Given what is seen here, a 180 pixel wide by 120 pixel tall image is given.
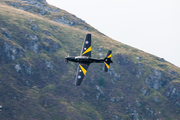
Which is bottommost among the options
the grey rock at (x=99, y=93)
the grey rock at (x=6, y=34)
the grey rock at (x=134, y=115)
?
the grey rock at (x=134, y=115)

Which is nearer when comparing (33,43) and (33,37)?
(33,43)

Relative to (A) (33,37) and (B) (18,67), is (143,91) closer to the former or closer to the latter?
(B) (18,67)

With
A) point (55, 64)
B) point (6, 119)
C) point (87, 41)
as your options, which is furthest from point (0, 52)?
Answer: point (87, 41)

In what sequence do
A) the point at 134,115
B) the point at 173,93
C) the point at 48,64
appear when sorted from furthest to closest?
the point at 173,93 < the point at 48,64 < the point at 134,115

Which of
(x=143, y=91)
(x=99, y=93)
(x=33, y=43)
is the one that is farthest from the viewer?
(x=33, y=43)

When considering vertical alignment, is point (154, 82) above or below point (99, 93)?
above

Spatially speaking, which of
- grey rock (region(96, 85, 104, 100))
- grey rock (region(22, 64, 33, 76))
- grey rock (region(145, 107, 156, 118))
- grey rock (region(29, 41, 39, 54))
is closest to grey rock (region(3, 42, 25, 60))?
grey rock (region(22, 64, 33, 76))

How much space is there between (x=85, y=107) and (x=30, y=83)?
4636 centimetres

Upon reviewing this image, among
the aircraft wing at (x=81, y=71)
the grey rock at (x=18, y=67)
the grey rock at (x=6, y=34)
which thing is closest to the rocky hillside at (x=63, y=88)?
the grey rock at (x=6, y=34)

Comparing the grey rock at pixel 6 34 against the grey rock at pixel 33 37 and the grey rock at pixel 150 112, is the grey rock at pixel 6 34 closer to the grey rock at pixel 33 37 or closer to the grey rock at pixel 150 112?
the grey rock at pixel 33 37

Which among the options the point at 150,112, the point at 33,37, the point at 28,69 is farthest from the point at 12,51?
the point at 150,112

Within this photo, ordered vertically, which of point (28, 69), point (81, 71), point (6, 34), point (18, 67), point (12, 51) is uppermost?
point (81, 71)

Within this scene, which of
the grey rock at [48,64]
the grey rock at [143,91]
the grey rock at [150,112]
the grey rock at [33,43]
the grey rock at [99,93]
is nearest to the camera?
the grey rock at [150,112]

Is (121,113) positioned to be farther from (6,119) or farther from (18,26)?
(18,26)
